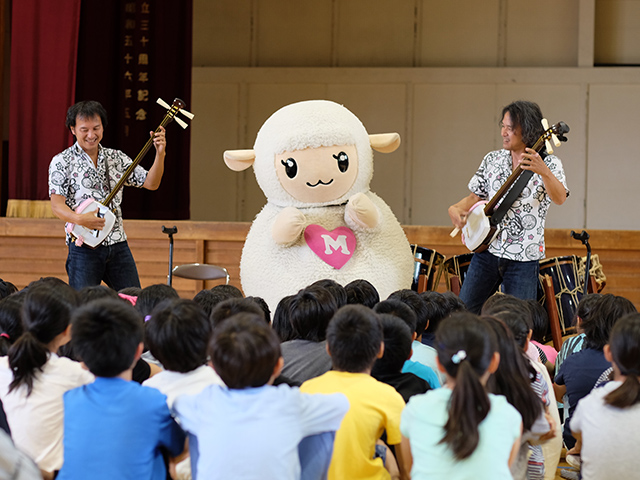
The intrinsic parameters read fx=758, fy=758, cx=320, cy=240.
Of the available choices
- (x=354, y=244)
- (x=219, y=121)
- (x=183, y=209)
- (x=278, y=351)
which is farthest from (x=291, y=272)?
(x=219, y=121)

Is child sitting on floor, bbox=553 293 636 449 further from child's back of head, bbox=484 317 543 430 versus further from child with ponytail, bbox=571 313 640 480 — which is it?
child's back of head, bbox=484 317 543 430

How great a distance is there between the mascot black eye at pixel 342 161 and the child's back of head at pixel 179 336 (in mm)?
1765

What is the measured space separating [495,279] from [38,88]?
418cm

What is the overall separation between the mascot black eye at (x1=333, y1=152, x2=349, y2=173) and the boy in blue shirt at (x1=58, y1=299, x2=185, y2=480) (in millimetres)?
1900

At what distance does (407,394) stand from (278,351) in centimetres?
53

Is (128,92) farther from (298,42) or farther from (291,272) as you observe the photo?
(291,272)

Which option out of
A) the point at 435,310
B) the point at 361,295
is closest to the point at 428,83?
the point at 361,295

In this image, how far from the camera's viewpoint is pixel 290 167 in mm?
3479

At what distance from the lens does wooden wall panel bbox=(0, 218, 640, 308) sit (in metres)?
4.88

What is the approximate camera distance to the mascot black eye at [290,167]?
3.46 meters

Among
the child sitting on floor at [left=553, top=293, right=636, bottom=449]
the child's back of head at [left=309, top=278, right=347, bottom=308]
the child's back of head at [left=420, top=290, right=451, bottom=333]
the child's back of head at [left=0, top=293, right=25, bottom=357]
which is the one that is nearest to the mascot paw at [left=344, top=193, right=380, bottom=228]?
the child's back of head at [left=309, top=278, right=347, bottom=308]

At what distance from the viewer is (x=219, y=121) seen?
8656 mm

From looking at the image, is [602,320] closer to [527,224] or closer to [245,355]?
[527,224]

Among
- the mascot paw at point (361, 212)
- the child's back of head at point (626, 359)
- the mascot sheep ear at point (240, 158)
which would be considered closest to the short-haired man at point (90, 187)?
the mascot sheep ear at point (240, 158)
